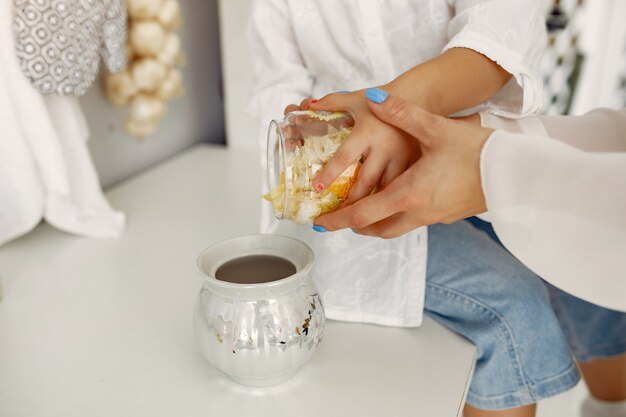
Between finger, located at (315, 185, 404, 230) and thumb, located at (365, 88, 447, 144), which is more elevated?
thumb, located at (365, 88, 447, 144)

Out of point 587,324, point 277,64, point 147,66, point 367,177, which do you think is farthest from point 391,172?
point 147,66

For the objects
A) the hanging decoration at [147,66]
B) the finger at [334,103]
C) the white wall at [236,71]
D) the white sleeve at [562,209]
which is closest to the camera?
the white sleeve at [562,209]

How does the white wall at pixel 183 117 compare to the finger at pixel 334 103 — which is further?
the white wall at pixel 183 117

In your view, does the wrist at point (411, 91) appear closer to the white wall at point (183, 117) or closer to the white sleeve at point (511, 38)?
the white sleeve at point (511, 38)

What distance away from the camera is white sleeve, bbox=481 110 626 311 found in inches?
15.9

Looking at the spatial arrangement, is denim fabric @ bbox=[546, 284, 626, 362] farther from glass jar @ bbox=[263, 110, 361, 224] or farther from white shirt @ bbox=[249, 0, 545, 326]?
glass jar @ bbox=[263, 110, 361, 224]

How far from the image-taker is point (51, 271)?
2.36 feet

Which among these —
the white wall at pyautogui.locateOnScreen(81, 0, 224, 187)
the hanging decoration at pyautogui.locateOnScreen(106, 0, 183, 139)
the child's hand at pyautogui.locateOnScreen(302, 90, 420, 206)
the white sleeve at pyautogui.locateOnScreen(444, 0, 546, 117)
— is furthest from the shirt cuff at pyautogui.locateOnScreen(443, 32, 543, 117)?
the white wall at pyautogui.locateOnScreen(81, 0, 224, 187)

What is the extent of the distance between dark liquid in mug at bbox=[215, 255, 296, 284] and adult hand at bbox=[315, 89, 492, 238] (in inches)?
2.4

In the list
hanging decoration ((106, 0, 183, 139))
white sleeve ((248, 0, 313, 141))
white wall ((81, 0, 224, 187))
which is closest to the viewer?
white sleeve ((248, 0, 313, 141))

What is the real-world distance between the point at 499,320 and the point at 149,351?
1.17ft

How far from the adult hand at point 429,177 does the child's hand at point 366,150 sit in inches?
0.5

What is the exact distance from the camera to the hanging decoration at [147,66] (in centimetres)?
87

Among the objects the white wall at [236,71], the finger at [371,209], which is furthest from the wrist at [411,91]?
the white wall at [236,71]
